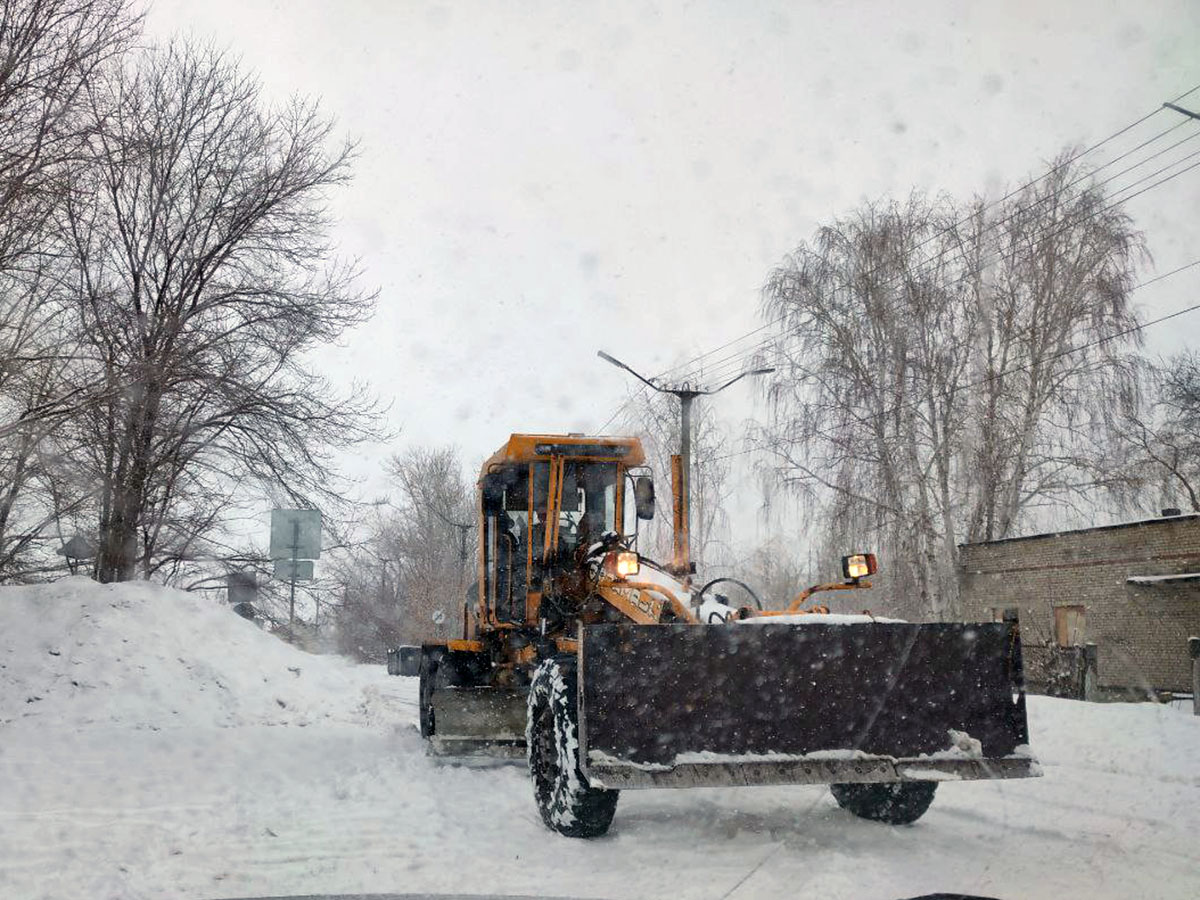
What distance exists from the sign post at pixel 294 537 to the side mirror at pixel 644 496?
29.6 ft

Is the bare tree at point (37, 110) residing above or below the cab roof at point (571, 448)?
above

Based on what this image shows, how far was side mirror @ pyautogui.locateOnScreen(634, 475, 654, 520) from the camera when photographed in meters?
9.17

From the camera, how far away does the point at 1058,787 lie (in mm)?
8828

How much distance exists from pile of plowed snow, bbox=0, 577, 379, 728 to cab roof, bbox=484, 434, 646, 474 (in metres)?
5.79

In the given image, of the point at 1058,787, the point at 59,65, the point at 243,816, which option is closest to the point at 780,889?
the point at 243,816

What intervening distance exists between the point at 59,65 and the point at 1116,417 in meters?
21.7

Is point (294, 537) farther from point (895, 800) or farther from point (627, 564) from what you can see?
point (895, 800)

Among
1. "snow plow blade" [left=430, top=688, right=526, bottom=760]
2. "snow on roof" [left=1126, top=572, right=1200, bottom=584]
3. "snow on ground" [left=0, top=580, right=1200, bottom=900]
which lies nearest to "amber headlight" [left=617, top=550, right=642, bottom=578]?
"snow on ground" [left=0, top=580, right=1200, bottom=900]

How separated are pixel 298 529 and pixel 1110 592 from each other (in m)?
17.4

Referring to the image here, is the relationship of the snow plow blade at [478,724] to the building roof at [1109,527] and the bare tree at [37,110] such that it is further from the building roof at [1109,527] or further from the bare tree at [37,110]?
the building roof at [1109,527]

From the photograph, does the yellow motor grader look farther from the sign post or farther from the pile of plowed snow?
the sign post

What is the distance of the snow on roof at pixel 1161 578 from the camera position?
21.4m

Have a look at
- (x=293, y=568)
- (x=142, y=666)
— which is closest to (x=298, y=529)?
(x=293, y=568)

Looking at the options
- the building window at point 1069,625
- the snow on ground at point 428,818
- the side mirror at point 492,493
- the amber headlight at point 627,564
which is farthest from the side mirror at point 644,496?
the building window at point 1069,625
